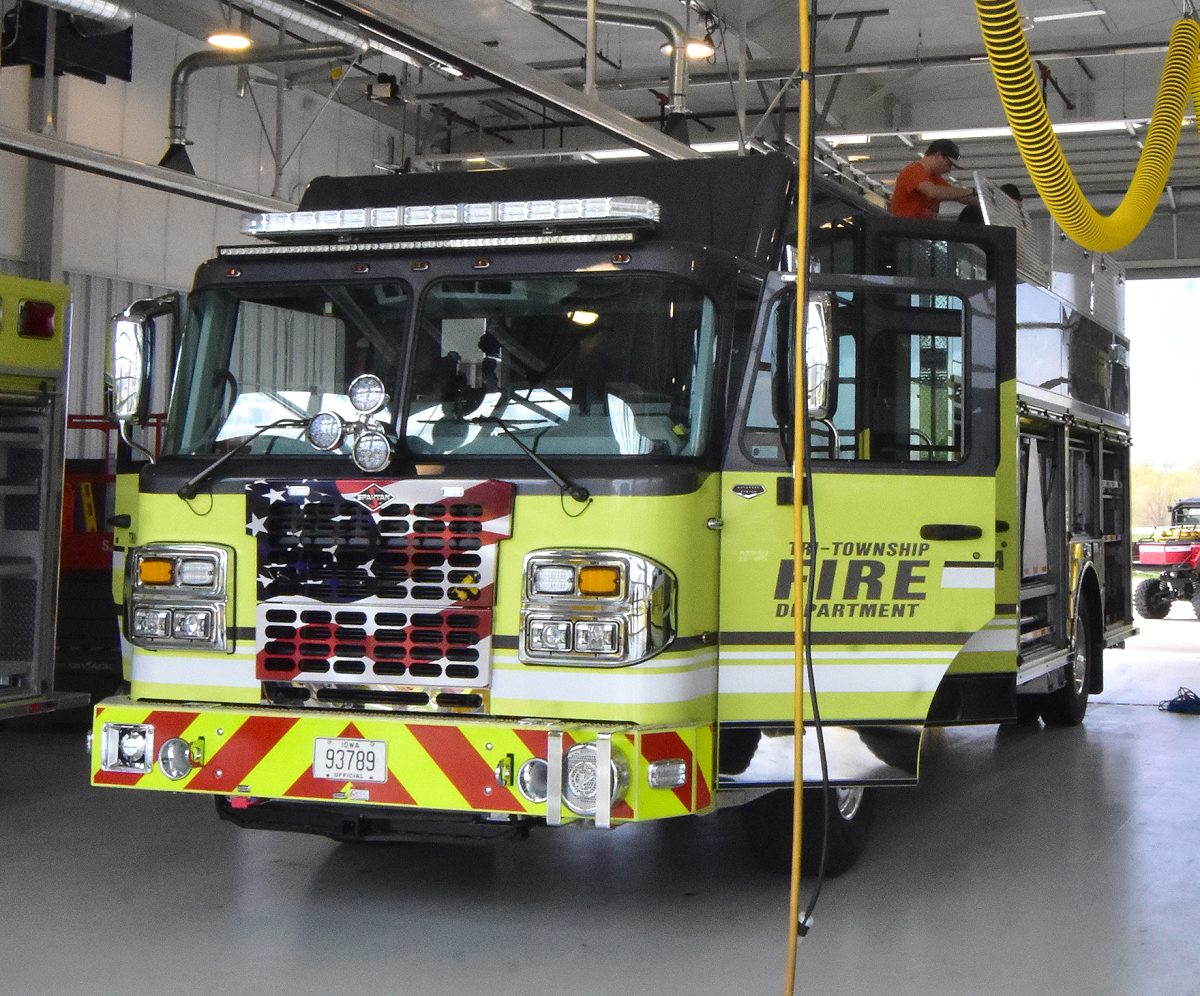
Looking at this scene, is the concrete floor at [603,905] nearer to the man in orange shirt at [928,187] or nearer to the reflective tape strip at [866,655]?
the reflective tape strip at [866,655]

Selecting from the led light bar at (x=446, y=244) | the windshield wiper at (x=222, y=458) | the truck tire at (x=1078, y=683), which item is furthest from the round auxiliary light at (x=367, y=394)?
the truck tire at (x=1078, y=683)

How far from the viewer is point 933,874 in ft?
21.6

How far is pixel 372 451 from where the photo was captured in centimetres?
538

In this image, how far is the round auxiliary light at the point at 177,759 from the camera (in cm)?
548

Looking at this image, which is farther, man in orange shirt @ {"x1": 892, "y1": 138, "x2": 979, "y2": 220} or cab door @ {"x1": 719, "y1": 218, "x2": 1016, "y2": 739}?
man in orange shirt @ {"x1": 892, "y1": 138, "x2": 979, "y2": 220}

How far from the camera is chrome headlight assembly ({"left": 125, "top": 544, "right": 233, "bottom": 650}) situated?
5.56 m

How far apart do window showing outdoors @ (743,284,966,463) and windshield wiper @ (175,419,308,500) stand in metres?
1.92

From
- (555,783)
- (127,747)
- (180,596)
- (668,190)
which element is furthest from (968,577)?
(127,747)

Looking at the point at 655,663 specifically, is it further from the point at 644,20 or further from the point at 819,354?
the point at 644,20

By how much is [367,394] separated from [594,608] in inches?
43.4

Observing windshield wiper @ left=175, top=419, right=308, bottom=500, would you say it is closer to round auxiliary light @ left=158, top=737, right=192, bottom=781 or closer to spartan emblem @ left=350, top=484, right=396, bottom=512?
spartan emblem @ left=350, top=484, right=396, bottom=512

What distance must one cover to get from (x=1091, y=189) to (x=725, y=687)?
60.2 ft

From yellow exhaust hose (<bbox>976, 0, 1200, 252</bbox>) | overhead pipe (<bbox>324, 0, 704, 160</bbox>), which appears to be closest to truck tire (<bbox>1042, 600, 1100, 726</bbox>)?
yellow exhaust hose (<bbox>976, 0, 1200, 252</bbox>)

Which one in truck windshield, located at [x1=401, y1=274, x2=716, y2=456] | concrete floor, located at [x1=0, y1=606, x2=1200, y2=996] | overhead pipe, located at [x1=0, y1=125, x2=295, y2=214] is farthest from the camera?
overhead pipe, located at [x1=0, y1=125, x2=295, y2=214]
